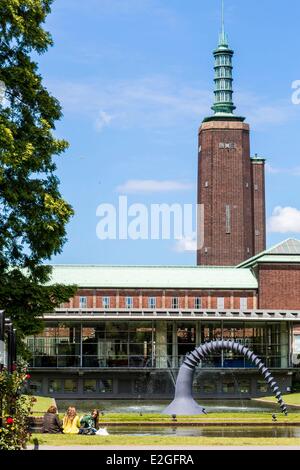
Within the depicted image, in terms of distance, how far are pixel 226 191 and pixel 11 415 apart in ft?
394

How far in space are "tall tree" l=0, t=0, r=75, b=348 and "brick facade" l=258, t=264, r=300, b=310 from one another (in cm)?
5739

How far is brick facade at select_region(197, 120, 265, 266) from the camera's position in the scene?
440 feet

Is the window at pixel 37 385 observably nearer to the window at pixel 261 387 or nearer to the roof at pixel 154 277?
the window at pixel 261 387

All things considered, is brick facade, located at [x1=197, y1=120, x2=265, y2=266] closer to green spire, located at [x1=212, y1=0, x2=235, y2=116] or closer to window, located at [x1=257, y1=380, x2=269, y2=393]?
green spire, located at [x1=212, y1=0, x2=235, y2=116]

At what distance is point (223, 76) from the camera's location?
476ft

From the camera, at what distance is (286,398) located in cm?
5741

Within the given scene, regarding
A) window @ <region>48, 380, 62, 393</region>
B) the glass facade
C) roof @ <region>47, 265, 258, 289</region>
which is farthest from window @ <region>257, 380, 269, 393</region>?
roof @ <region>47, 265, 258, 289</region>

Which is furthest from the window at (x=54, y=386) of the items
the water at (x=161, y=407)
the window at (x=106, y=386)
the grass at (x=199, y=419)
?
the grass at (x=199, y=419)

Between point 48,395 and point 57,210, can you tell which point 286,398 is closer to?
point 48,395

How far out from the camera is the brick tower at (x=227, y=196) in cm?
13375

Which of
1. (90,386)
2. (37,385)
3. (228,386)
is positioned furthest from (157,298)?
(37,385)

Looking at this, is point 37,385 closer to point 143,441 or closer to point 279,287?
point 279,287

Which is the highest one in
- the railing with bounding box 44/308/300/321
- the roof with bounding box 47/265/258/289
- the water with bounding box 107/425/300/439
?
the roof with bounding box 47/265/258/289

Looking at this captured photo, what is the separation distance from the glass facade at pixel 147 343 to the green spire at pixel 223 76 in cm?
8126
